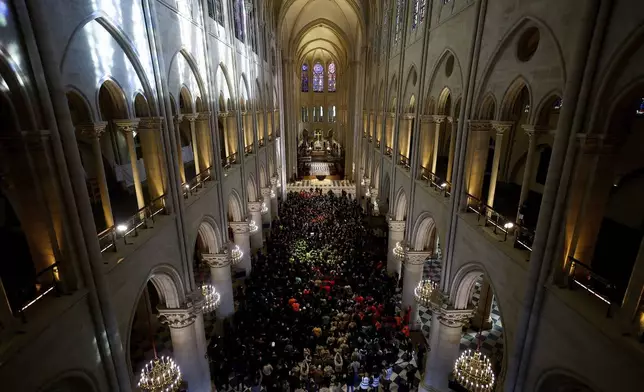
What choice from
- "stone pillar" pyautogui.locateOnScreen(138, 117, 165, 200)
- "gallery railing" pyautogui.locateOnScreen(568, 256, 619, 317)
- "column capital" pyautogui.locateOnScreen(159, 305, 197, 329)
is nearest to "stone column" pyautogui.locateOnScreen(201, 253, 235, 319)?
"column capital" pyautogui.locateOnScreen(159, 305, 197, 329)

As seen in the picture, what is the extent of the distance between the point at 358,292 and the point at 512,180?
8.86 m

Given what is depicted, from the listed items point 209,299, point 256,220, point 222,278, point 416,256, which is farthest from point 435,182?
point 256,220

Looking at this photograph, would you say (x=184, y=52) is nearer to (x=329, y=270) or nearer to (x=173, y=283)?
(x=173, y=283)

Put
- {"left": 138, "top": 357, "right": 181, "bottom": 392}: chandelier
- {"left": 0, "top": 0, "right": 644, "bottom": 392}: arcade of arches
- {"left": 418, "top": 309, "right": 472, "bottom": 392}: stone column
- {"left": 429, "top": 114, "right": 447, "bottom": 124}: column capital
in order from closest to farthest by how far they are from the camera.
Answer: {"left": 0, "top": 0, "right": 644, "bottom": 392}: arcade of arches
{"left": 138, "top": 357, "right": 181, "bottom": 392}: chandelier
{"left": 418, "top": 309, "right": 472, "bottom": 392}: stone column
{"left": 429, "top": 114, "right": 447, "bottom": 124}: column capital

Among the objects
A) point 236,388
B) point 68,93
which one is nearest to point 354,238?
point 236,388

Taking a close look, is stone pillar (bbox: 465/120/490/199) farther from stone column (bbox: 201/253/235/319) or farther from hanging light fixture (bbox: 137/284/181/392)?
stone column (bbox: 201/253/235/319)

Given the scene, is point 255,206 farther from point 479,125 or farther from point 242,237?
point 479,125

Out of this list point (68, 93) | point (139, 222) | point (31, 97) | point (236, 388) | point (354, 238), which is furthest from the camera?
point (354, 238)

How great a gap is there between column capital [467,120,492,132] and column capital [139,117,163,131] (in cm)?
737

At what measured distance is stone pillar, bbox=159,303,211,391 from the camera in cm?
919

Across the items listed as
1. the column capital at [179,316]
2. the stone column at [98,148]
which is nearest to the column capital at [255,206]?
the column capital at [179,316]

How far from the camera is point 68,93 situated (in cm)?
558

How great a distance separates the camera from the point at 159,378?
23.5 ft

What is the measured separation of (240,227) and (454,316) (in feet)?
32.6
